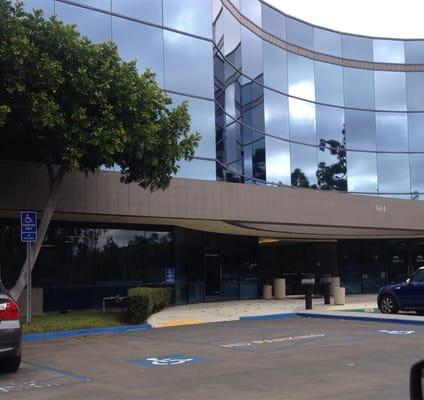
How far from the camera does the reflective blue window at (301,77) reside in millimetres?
31266

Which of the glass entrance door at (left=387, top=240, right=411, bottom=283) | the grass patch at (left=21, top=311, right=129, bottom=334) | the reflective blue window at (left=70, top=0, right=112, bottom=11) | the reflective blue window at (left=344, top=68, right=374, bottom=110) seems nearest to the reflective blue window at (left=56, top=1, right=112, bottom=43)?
the reflective blue window at (left=70, top=0, right=112, bottom=11)

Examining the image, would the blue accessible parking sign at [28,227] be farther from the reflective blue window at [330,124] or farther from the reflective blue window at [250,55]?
the reflective blue window at [330,124]

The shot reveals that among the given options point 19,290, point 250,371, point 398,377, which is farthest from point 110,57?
point 398,377

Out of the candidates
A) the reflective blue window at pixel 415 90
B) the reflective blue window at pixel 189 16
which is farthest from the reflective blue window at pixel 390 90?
the reflective blue window at pixel 189 16

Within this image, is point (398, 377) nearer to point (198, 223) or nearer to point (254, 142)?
point (198, 223)

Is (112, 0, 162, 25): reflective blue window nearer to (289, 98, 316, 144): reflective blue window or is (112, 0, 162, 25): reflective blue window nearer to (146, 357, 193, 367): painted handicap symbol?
(289, 98, 316, 144): reflective blue window

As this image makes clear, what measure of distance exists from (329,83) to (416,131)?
6.53 metres

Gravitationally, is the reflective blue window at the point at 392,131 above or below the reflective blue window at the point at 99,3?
below

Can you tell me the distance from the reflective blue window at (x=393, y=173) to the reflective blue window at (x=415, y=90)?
3097mm

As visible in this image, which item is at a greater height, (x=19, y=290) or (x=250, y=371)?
(x=19, y=290)

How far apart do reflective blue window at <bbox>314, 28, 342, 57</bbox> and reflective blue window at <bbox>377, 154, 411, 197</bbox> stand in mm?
6170

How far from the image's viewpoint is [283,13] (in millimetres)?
30906

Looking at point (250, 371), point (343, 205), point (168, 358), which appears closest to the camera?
point (250, 371)

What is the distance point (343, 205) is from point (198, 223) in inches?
295
